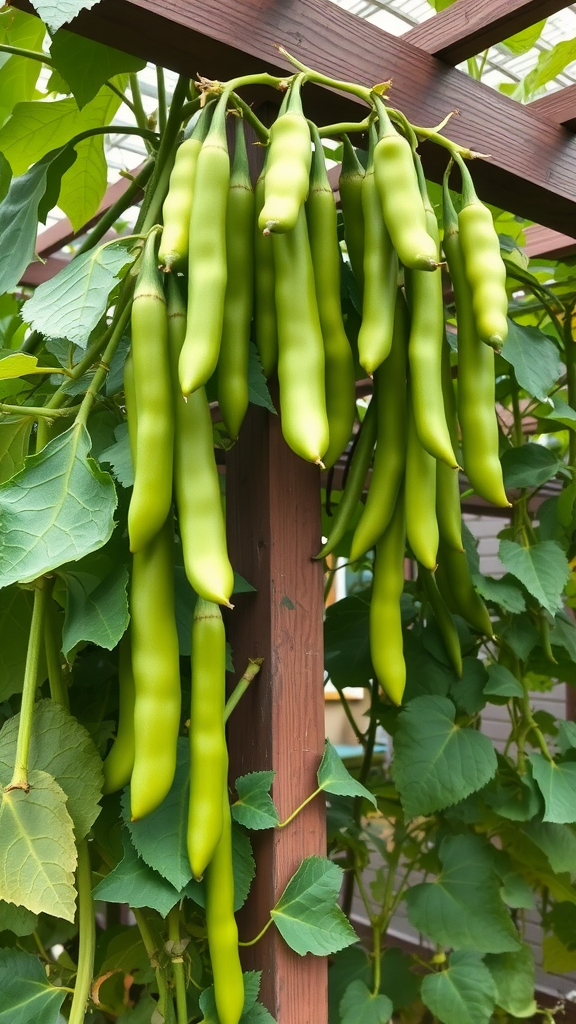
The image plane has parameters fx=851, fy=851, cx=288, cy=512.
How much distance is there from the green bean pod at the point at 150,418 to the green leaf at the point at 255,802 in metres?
0.22

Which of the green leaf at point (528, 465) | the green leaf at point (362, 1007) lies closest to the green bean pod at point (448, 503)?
the green leaf at point (528, 465)

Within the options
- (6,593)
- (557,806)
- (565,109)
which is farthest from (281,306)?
(557,806)

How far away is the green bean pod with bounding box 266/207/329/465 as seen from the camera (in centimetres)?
60

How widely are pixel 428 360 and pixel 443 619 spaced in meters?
0.45

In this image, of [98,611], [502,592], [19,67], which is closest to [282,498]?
[98,611]

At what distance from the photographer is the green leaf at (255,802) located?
67cm

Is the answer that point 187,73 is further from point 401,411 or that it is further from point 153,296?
point 401,411

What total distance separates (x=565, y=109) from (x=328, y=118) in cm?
34

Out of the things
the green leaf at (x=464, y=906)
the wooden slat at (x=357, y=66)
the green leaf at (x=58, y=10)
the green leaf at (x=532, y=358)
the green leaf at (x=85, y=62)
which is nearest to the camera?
the green leaf at (x=58, y=10)

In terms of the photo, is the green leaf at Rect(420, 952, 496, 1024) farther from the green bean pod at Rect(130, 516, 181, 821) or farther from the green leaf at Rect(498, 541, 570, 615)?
the green bean pod at Rect(130, 516, 181, 821)

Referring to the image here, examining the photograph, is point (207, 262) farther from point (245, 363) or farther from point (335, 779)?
point (335, 779)

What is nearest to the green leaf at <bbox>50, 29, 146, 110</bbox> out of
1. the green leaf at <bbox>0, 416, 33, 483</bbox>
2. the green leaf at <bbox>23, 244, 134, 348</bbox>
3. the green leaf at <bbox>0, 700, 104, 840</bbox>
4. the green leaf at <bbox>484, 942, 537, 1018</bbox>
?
the green leaf at <bbox>23, 244, 134, 348</bbox>

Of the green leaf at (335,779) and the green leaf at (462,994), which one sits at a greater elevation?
the green leaf at (335,779)

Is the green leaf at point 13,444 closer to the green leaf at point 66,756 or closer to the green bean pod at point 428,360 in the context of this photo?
the green leaf at point 66,756
